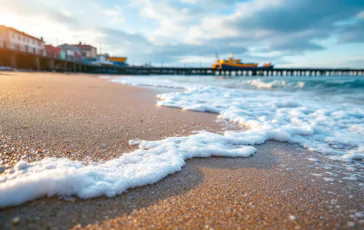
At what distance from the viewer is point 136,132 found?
7.49 ft

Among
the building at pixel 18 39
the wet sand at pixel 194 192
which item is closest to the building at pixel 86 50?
the building at pixel 18 39

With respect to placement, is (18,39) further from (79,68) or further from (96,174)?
(96,174)

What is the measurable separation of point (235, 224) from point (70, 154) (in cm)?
122

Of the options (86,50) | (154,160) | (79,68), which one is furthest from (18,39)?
(154,160)

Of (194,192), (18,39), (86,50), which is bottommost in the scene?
(194,192)

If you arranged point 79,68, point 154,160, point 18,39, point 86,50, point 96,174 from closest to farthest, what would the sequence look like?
point 96,174 → point 154,160 → point 18,39 → point 79,68 → point 86,50

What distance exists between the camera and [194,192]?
124 centimetres

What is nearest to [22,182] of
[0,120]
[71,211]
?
[71,211]

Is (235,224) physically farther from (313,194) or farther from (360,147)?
(360,147)

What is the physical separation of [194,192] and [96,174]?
583mm

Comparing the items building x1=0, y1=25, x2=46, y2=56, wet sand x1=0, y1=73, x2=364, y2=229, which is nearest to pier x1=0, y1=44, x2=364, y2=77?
building x1=0, y1=25, x2=46, y2=56

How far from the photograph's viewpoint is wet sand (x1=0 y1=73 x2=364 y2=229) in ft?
3.13

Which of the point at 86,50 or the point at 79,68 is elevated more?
the point at 86,50

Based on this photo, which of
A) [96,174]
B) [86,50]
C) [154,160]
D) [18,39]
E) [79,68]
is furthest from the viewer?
[86,50]
